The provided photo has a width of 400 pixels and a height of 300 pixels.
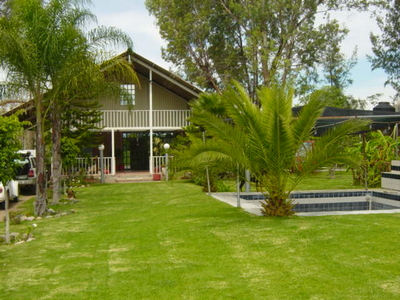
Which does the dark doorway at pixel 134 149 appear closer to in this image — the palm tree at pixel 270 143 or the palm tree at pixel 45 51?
the palm tree at pixel 45 51

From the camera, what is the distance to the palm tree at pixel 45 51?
36.4 feet

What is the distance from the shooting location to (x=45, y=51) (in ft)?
37.5

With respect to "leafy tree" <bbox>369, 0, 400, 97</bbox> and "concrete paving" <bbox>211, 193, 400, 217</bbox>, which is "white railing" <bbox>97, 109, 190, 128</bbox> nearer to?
"concrete paving" <bbox>211, 193, 400, 217</bbox>

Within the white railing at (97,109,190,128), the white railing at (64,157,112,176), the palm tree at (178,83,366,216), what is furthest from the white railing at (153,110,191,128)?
the palm tree at (178,83,366,216)

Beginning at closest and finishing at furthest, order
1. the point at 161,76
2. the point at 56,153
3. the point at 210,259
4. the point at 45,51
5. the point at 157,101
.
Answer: the point at 210,259, the point at 45,51, the point at 56,153, the point at 161,76, the point at 157,101

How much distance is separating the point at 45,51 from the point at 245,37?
2324 cm

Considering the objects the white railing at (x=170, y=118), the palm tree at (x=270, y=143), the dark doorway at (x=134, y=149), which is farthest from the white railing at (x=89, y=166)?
the palm tree at (x=270, y=143)

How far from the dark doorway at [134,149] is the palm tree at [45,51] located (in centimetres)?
1359

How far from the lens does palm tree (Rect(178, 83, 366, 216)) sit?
28.3 ft

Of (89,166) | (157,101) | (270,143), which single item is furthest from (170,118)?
(270,143)

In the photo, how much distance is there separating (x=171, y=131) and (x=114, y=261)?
65.0 ft

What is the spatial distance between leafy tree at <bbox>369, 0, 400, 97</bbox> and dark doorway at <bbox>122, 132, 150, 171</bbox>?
1874 centimetres

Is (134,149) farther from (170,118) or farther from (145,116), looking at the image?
(170,118)

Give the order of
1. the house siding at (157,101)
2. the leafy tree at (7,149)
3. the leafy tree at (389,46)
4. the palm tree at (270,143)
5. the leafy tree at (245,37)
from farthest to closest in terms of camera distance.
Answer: the leafy tree at (389,46)
the leafy tree at (245,37)
the house siding at (157,101)
the palm tree at (270,143)
the leafy tree at (7,149)
